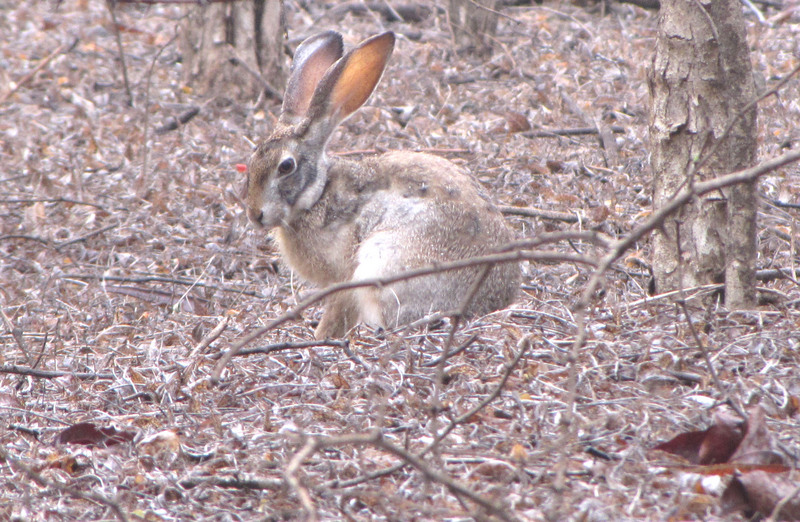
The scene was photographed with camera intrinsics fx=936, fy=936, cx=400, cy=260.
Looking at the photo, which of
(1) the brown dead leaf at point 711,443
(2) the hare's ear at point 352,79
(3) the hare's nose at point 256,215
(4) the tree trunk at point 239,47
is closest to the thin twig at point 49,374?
(3) the hare's nose at point 256,215

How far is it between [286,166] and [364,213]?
2.06ft

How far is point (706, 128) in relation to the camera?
4836 millimetres

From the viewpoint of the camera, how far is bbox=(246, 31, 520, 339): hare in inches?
227

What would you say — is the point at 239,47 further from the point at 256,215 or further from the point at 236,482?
the point at 236,482

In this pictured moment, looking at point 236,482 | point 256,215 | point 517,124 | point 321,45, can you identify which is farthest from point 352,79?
point 236,482

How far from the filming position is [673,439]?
12.0 ft

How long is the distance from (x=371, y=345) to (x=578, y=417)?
1.71m

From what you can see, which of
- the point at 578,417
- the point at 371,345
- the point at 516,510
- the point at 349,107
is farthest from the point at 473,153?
the point at 516,510

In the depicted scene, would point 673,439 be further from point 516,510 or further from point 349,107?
point 349,107

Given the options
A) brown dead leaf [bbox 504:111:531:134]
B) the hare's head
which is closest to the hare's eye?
the hare's head

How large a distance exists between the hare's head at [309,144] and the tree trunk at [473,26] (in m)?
4.36

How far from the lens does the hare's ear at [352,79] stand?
632 centimetres

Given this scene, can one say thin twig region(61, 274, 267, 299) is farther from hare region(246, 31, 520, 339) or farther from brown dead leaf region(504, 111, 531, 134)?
brown dead leaf region(504, 111, 531, 134)

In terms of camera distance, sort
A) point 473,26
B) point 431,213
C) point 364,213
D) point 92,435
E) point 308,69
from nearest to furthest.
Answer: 1. point 92,435
2. point 431,213
3. point 364,213
4. point 308,69
5. point 473,26
